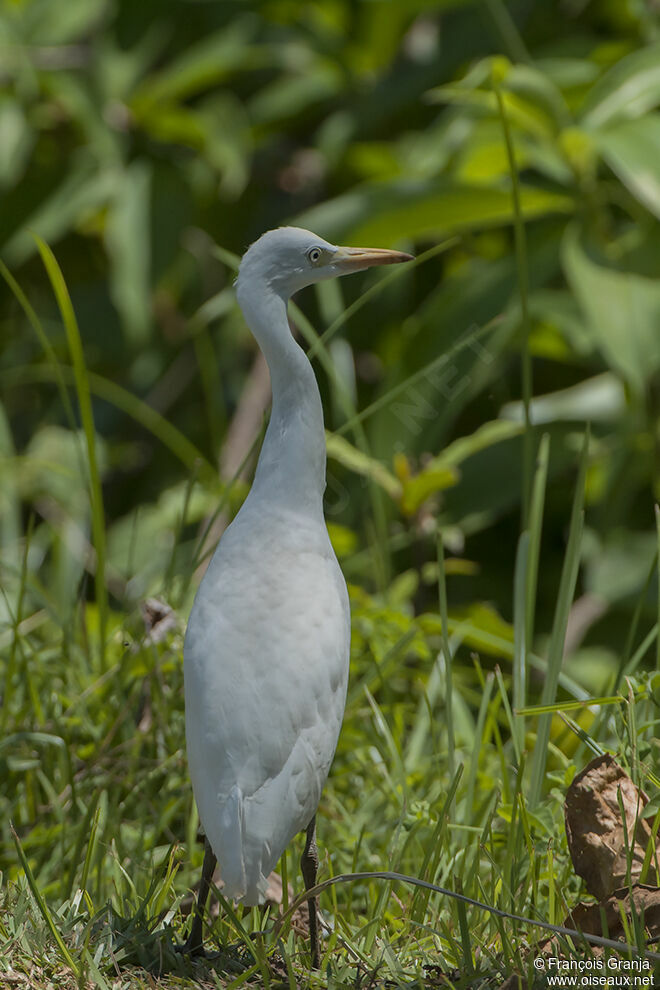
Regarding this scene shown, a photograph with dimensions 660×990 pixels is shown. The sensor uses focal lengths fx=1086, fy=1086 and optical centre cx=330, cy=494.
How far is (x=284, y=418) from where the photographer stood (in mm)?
1458

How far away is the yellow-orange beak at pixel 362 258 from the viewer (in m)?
1.49

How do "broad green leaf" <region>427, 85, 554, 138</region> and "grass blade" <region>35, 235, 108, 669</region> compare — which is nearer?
"grass blade" <region>35, 235, 108, 669</region>

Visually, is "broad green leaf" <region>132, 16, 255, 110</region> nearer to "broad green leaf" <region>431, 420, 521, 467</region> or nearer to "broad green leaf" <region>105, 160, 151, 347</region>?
"broad green leaf" <region>105, 160, 151, 347</region>

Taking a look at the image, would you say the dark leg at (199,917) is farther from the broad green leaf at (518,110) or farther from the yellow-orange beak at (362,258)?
the broad green leaf at (518,110)

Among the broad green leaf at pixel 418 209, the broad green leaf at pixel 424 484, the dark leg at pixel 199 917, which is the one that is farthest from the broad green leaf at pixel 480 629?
the broad green leaf at pixel 418 209

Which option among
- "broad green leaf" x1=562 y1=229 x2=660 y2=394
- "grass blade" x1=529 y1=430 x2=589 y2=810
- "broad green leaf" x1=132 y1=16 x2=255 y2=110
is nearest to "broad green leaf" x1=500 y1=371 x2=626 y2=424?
"broad green leaf" x1=562 y1=229 x2=660 y2=394

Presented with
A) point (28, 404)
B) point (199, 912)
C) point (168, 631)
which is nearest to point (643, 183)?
point (168, 631)

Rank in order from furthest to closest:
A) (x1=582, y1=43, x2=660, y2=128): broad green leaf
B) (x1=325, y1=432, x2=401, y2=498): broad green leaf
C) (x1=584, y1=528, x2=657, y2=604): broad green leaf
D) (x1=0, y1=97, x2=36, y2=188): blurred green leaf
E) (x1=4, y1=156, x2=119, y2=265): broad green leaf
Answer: (x1=4, y1=156, x2=119, y2=265): broad green leaf
(x1=0, y1=97, x2=36, y2=188): blurred green leaf
(x1=584, y1=528, x2=657, y2=604): broad green leaf
(x1=582, y1=43, x2=660, y2=128): broad green leaf
(x1=325, y1=432, x2=401, y2=498): broad green leaf

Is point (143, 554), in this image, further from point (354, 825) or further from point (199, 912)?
point (199, 912)

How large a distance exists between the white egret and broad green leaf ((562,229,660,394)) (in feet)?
3.31

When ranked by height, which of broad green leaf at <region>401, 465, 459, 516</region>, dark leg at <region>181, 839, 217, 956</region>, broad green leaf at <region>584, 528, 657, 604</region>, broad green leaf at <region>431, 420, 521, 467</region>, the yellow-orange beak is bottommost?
broad green leaf at <region>584, 528, 657, 604</region>

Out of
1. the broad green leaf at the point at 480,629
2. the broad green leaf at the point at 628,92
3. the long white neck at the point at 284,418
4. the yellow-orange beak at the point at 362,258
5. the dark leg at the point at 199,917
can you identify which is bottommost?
the broad green leaf at the point at 480,629

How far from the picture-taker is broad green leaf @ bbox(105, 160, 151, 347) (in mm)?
3160

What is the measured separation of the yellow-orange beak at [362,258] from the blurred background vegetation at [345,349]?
0.27m
